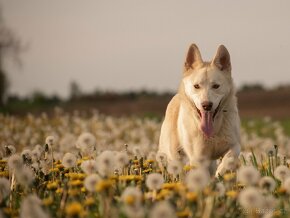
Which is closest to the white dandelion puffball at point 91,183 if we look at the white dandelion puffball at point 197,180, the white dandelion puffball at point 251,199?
the white dandelion puffball at point 197,180

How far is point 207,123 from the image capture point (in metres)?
6.45

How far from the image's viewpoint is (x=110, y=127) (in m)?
17.5

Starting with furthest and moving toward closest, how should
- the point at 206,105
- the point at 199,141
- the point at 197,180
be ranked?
the point at 199,141 < the point at 206,105 < the point at 197,180

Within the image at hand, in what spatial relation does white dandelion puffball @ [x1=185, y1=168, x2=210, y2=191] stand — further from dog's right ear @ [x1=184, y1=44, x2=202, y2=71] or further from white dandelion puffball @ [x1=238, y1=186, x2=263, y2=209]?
dog's right ear @ [x1=184, y1=44, x2=202, y2=71]

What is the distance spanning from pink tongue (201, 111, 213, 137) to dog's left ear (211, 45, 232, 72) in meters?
0.69

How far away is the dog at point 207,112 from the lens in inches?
252

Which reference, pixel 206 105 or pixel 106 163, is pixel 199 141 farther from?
pixel 106 163

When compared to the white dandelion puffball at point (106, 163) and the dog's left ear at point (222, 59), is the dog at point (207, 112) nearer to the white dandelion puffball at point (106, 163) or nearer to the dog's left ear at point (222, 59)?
the dog's left ear at point (222, 59)

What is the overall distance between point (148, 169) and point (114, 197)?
1350 millimetres

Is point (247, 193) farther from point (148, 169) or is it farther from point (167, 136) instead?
point (167, 136)

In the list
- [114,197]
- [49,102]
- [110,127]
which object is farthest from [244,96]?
[114,197]

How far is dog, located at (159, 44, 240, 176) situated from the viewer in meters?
6.39

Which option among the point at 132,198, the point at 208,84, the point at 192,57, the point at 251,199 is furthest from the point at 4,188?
the point at 192,57

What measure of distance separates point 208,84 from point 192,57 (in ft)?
2.39
